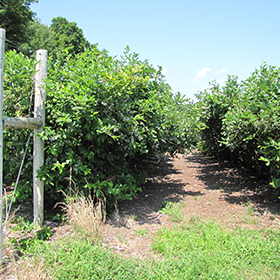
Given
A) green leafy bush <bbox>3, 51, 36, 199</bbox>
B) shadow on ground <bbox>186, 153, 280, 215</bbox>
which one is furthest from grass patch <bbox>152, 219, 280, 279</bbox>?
green leafy bush <bbox>3, 51, 36, 199</bbox>

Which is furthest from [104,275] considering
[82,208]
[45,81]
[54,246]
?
[45,81]

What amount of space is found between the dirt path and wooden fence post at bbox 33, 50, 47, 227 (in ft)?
3.36

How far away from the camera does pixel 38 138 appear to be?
3512 mm

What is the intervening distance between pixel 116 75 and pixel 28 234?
2516mm

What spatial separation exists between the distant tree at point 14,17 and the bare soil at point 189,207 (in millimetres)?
9587

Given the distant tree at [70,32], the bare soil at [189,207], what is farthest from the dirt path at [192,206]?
the distant tree at [70,32]

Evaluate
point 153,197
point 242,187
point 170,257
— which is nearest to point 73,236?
point 170,257

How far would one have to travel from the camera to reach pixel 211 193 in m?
5.55

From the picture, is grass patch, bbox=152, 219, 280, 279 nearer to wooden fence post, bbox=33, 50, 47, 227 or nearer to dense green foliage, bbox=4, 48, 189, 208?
dense green foliage, bbox=4, 48, 189, 208

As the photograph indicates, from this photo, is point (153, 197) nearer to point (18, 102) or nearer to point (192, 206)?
point (192, 206)

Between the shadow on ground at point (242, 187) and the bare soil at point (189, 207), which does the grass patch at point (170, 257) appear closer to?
the bare soil at point (189, 207)

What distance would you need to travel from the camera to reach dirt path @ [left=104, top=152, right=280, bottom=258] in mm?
3463

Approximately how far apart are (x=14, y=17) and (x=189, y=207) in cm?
1206

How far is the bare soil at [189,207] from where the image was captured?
3.41m
